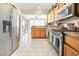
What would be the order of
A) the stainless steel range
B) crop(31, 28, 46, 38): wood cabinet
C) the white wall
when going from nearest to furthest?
1. the stainless steel range
2. crop(31, 28, 46, 38): wood cabinet
3. the white wall

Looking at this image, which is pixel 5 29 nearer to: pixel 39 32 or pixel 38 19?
pixel 39 32

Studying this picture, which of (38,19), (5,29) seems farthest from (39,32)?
(5,29)

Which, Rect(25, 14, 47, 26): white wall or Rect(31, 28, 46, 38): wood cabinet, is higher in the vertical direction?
Rect(25, 14, 47, 26): white wall

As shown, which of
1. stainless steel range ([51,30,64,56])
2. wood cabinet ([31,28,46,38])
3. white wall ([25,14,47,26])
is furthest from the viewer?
white wall ([25,14,47,26])

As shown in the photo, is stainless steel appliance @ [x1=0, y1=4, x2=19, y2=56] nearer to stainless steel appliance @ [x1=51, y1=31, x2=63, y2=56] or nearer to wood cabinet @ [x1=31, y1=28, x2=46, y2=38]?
stainless steel appliance @ [x1=51, y1=31, x2=63, y2=56]

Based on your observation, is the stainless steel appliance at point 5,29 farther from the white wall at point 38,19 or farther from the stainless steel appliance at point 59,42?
the white wall at point 38,19

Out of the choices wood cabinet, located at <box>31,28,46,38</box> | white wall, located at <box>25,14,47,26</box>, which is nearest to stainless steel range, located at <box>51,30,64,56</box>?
wood cabinet, located at <box>31,28,46,38</box>

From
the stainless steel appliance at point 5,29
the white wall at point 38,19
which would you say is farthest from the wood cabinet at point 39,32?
the stainless steel appliance at point 5,29

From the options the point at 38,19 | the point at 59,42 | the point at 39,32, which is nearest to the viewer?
the point at 59,42

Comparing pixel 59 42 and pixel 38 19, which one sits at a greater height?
pixel 38 19

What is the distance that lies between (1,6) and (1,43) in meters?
0.98

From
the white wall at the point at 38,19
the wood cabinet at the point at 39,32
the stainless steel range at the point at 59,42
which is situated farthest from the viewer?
the white wall at the point at 38,19

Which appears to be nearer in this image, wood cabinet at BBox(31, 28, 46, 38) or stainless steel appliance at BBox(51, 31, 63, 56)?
stainless steel appliance at BBox(51, 31, 63, 56)

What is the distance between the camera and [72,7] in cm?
362
